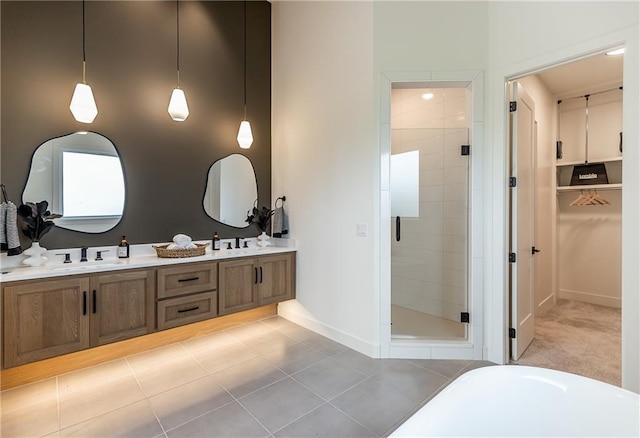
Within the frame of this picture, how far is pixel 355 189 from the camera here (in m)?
3.04

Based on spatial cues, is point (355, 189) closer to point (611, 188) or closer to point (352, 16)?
point (352, 16)

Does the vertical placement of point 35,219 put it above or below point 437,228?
above

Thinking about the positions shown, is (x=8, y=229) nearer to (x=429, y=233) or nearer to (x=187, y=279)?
(x=187, y=279)

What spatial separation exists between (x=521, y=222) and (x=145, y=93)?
3.75 m

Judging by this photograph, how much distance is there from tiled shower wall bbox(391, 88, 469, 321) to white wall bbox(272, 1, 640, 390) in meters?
0.30

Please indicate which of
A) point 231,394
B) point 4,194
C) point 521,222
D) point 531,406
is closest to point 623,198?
point 521,222

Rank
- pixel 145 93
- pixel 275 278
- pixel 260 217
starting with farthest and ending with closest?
pixel 260 217, pixel 275 278, pixel 145 93

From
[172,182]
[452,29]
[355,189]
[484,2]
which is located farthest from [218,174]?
[484,2]

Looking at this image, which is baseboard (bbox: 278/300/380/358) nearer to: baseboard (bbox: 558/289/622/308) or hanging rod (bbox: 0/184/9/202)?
hanging rod (bbox: 0/184/9/202)

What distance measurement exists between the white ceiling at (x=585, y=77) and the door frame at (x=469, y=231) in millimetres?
1458

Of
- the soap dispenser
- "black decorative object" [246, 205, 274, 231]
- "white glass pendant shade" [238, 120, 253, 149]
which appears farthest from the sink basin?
"white glass pendant shade" [238, 120, 253, 149]

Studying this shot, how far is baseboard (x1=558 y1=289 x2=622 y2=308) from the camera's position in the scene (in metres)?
4.25

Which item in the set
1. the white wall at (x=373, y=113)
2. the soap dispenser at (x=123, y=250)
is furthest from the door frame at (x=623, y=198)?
the soap dispenser at (x=123, y=250)

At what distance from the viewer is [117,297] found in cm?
253
